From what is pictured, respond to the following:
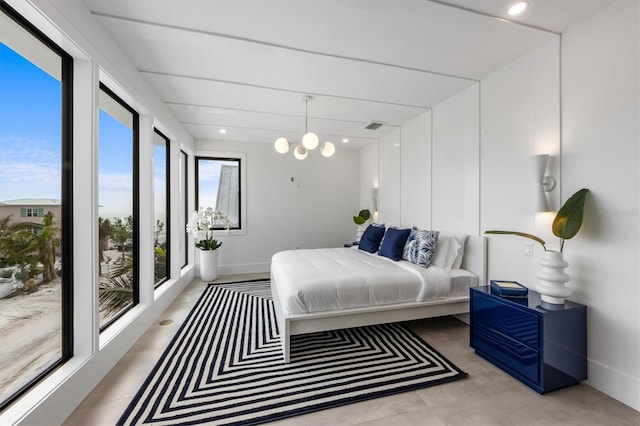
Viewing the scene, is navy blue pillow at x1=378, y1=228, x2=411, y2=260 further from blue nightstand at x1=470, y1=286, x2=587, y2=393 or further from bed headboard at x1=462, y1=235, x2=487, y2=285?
blue nightstand at x1=470, y1=286, x2=587, y2=393

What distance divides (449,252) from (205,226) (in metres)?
3.88

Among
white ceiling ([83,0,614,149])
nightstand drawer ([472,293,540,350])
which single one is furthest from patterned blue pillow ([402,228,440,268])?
white ceiling ([83,0,614,149])

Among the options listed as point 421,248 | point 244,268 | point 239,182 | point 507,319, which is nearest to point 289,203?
point 239,182

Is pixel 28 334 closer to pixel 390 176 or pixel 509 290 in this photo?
pixel 509 290

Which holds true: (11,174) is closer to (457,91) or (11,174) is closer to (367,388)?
(367,388)

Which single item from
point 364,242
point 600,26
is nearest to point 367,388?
point 364,242

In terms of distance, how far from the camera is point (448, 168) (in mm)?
3400

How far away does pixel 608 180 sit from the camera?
189cm

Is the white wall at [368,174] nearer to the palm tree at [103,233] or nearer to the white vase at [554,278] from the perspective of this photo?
the white vase at [554,278]

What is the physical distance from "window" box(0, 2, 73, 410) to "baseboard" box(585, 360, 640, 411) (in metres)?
3.69

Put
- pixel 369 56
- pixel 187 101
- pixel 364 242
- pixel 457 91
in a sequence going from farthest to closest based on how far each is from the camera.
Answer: pixel 364 242 → pixel 187 101 → pixel 457 91 → pixel 369 56

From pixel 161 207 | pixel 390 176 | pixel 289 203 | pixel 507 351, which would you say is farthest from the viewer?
pixel 289 203

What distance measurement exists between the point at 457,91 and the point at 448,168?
91 cm

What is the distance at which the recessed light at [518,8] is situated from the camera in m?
1.80
